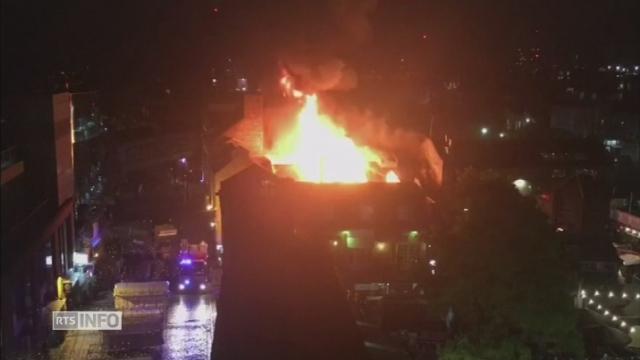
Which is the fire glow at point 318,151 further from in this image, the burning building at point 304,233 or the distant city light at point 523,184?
the distant city light at point 523,184

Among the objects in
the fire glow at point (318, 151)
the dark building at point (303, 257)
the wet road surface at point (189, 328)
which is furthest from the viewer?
the fire glow at point (318, 151)

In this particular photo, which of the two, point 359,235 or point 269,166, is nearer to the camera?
point 359,235

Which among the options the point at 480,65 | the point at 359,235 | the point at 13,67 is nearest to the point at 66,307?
the point at 13,67

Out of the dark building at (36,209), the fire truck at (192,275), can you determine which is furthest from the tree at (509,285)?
the dark building at (36,209)

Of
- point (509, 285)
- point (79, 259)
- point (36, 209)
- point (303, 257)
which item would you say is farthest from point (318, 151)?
point (509, 285)

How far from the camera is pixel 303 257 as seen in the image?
50.9 feet

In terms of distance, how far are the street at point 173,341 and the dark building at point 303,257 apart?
225 centimetres

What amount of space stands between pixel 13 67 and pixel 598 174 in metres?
26.8

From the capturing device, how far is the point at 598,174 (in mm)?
31984

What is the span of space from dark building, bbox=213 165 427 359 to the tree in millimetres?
2974

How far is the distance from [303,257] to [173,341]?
14.7ft

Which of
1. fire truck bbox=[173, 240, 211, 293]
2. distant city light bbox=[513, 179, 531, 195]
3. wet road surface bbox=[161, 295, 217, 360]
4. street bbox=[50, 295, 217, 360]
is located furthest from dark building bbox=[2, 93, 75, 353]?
distant city light bbox=[513, 179, 531, 195]

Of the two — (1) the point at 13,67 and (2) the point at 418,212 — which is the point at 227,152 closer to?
(2) the point at 418,212

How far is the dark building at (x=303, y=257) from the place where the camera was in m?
11.5
